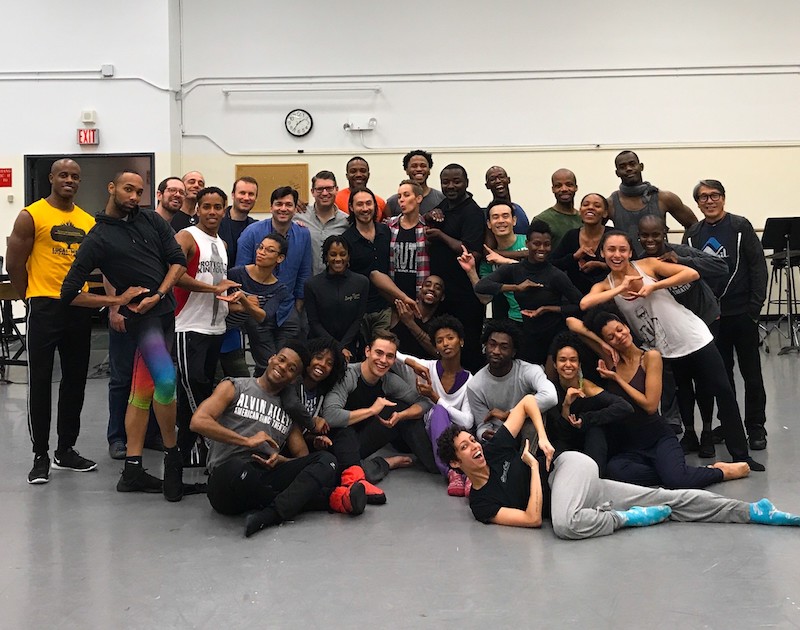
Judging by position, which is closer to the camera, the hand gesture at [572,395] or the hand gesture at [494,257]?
the hand gesture at [572,395]

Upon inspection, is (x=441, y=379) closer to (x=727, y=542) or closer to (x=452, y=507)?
(x=452, y=507)

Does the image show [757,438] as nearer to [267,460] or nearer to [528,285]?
[528,285]

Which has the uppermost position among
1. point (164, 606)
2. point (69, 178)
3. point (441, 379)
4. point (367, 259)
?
point (69, 178)

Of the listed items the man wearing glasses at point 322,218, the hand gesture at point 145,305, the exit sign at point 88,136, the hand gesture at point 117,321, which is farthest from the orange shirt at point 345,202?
the exit sign at point 88,136

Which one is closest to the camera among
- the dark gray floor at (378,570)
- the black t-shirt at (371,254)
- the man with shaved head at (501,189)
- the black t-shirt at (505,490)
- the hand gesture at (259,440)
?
the dark gray floor at (378,570)

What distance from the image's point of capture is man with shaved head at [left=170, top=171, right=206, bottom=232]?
16.2 feet

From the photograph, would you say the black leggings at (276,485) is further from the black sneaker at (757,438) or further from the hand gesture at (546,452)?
the black sneaker at (757,438)

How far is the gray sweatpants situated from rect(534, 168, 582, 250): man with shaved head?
6.34ft

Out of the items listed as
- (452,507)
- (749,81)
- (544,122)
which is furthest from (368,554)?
(749,81)

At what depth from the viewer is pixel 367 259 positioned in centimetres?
482

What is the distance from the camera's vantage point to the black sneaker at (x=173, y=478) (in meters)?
3.68

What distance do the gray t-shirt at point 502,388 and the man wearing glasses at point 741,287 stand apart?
1.21m

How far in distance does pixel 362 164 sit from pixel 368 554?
10.5 feet

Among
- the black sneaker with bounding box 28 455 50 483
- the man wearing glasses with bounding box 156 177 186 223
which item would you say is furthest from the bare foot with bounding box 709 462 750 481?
the man wearing glasses with bounding box 156 177 186 223
